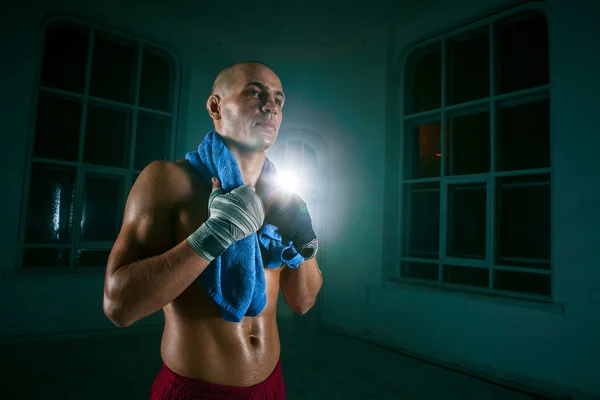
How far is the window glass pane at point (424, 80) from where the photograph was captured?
13.0ft

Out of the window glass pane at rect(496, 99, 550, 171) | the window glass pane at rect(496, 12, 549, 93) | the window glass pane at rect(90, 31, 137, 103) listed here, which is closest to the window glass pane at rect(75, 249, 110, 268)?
the window glass pane at rect(90, 31, 137, 103)

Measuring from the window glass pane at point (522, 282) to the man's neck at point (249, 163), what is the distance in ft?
9.50

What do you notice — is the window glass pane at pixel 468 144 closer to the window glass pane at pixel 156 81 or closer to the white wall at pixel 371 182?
the white wall at pixel 371 182

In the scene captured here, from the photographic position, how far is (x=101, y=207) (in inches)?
162

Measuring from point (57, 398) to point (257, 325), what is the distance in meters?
2.17

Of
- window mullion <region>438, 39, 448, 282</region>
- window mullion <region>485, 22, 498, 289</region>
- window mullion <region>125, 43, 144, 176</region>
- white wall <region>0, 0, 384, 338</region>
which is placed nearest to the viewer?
window mullion <region>485, 22, 498, 289</region>

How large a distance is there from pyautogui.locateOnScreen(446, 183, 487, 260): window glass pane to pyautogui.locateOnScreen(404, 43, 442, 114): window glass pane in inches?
40.9

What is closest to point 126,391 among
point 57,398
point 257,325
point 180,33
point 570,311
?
point 57,398

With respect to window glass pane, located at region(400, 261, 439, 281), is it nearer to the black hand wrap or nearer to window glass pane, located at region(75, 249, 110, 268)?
the black hand wrap

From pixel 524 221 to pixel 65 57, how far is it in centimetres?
508

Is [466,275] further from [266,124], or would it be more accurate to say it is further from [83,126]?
[83,126]

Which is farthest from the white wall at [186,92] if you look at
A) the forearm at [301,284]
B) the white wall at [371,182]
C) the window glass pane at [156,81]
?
the forearm at [301,284]

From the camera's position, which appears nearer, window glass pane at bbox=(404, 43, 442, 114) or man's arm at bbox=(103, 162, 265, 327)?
→ man's arm at bbox=(103, 162, 265, 327)

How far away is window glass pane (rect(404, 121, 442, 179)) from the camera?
391 centimetres
